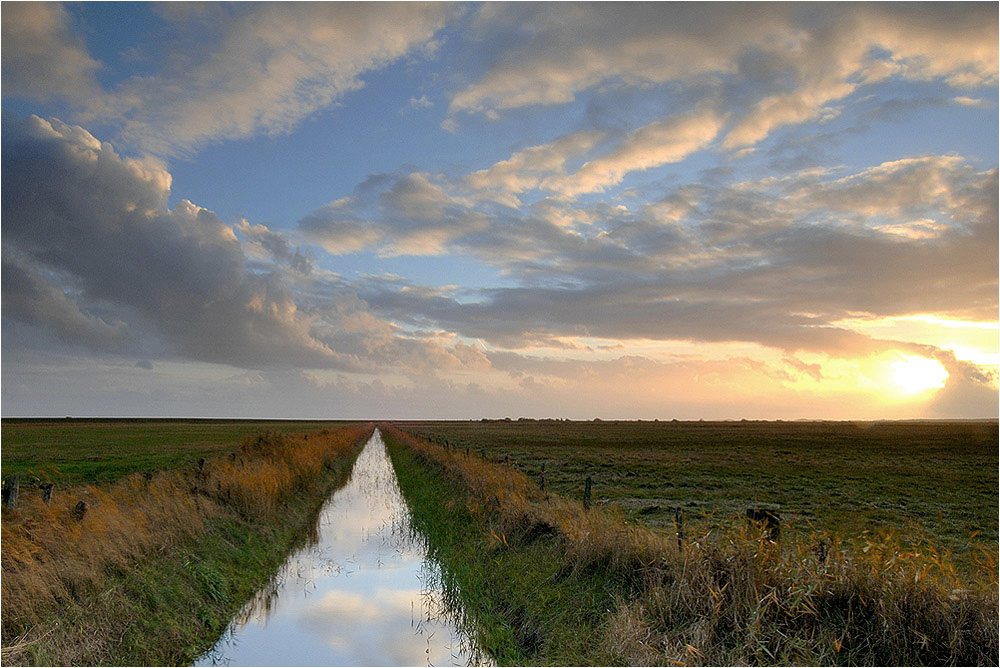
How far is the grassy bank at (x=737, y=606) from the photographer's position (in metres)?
6.66

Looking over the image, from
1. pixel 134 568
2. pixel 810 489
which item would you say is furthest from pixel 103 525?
pixel 810 489

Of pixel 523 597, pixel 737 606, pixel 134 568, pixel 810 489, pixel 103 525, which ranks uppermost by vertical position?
pixel 103 525

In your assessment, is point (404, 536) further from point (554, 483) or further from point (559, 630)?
point (554, 483)

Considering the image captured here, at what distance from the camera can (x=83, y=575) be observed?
902cm

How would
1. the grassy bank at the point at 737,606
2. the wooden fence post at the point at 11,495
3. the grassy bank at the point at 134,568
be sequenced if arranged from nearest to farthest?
the grassy bank at the point at 737,606 → the grassy bank at the point at 134,568 → the wooden fence post at the point at 11,495

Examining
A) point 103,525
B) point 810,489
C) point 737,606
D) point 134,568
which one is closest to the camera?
point 737,606

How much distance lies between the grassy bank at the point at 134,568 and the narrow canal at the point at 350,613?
0.53m

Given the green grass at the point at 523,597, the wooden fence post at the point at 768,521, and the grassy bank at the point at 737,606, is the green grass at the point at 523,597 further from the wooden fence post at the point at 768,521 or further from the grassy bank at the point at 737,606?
the wooden fence post at the point at 768,521

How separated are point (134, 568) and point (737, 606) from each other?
937cm

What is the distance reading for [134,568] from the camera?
10.1 metres

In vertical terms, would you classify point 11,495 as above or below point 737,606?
above

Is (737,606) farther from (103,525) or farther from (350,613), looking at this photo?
(103,525)

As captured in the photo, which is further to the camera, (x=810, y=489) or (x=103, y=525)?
(x=810, y=489)

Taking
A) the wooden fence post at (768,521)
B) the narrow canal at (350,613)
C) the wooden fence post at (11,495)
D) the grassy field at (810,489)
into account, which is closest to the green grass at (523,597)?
the narrow canal at (350,613)
